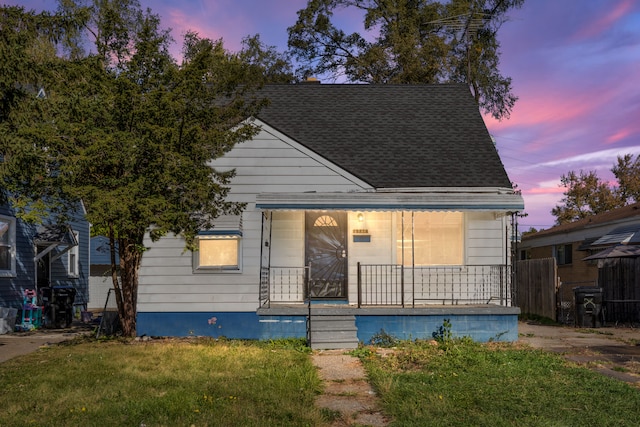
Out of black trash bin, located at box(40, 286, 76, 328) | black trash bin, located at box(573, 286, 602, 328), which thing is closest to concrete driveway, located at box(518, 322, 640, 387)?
black trash bin, located at box(573, 286, 602, 328)

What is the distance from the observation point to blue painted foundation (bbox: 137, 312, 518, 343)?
11352 mm

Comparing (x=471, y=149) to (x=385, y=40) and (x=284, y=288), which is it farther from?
(x=385, y=40)

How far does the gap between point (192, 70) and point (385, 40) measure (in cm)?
1990

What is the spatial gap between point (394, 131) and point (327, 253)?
11.5ft

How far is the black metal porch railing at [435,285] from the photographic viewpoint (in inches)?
484

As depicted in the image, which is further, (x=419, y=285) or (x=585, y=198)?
(x=585, y=198)

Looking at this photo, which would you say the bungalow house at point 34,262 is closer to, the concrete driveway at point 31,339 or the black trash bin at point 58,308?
the black trash bin at point 58,308

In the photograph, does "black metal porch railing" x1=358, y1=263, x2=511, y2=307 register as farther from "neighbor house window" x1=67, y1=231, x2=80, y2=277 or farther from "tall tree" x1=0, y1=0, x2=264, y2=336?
"neighbor house window" x1=67, y1=231, x2=80, y2=277

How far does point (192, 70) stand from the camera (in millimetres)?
10430

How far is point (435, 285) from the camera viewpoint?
12.4 m

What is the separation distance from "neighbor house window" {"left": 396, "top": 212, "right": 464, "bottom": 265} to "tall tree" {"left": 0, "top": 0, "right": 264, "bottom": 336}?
3.98 metres

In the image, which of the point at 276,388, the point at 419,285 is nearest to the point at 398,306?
the point at 419,285

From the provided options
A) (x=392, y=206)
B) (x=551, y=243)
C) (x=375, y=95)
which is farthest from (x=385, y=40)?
(x=392, y=206)

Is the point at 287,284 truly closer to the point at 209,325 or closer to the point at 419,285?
the point at 209,325
